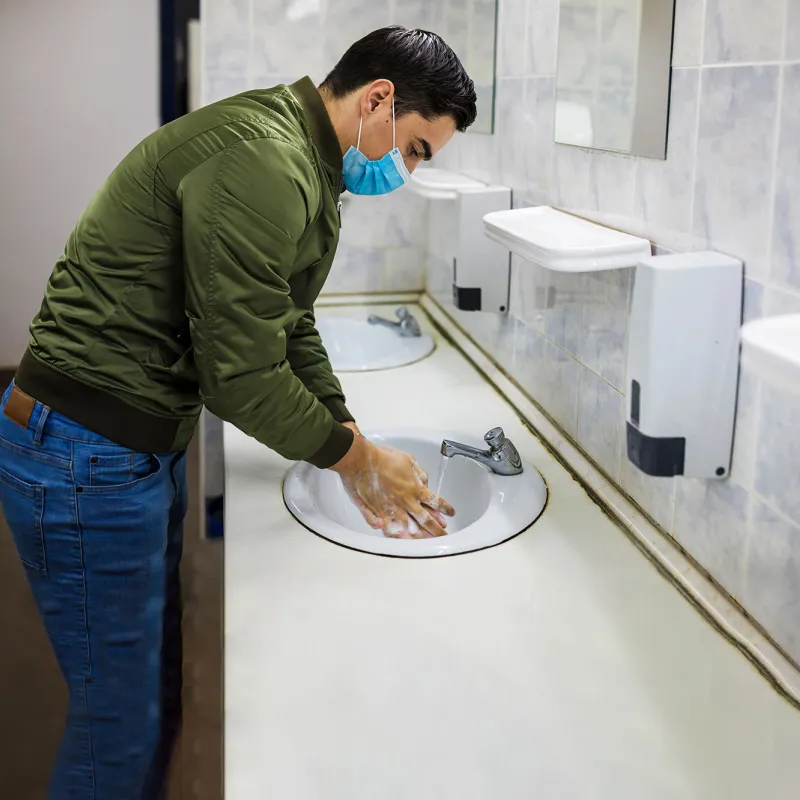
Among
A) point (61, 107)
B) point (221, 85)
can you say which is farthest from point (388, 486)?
point (61, 107)

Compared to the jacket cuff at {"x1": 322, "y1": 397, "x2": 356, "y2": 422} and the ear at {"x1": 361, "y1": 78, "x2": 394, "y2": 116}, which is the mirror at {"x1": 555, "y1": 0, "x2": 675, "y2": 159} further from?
the jacket cuff at {"x1": 322, "y1": 397, "x2": 356, "y2": 422}

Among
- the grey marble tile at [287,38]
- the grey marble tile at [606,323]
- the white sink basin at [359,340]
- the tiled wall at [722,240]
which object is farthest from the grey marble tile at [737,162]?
the grey marble tile at [287,38]

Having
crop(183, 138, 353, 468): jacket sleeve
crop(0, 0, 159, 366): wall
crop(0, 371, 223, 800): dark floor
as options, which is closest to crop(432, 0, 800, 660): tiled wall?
crop(183, 138, 353, 468): jacket sleeve

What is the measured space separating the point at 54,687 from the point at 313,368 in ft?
4.45

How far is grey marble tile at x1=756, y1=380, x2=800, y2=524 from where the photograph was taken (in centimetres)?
100

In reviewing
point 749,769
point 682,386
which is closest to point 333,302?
point 682,386

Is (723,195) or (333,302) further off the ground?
(723,195)

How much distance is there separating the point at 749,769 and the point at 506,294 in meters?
1.22

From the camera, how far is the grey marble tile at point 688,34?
1.13 m

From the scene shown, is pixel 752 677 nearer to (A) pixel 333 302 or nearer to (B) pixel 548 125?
(B) pixel 548 125

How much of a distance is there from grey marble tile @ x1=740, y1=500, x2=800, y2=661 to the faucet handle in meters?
0.52

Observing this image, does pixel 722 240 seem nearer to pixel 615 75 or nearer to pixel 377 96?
pixel 615 75

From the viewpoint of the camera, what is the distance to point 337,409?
1573mm

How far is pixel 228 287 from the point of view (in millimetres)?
1111
